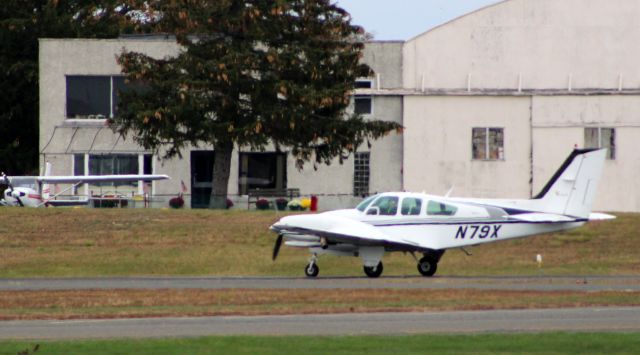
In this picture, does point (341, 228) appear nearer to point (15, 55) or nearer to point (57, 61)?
point (57, 61)

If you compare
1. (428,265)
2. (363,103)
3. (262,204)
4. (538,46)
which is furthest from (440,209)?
(363,103)

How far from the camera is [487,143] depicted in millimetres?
48312

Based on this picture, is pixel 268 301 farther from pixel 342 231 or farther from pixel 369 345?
pixel 369 345

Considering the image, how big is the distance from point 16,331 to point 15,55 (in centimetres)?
4717

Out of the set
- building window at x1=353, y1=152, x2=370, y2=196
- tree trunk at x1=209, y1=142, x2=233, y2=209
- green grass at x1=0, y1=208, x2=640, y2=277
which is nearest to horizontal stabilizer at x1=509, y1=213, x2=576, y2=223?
green grass at x1=0, y1=208, x2=640, y2=277

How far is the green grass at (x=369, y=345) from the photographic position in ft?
52.0

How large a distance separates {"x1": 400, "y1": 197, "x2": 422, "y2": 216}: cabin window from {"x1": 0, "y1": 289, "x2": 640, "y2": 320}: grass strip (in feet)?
15.7

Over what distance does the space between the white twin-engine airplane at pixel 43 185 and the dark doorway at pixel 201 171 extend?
2.59 meters

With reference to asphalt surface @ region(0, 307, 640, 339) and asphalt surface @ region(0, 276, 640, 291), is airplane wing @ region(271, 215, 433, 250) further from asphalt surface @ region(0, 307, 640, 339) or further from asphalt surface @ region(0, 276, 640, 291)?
asphalt surface @ region(0, 307, 640, 339)

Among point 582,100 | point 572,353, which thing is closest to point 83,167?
point 582,100

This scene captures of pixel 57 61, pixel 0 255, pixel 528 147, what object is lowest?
pixel 0 255

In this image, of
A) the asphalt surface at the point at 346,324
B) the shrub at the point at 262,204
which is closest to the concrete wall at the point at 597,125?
the shrub at the point at 262,204

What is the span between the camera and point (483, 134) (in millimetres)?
48406

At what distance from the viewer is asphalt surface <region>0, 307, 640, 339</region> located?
58.4 feet
